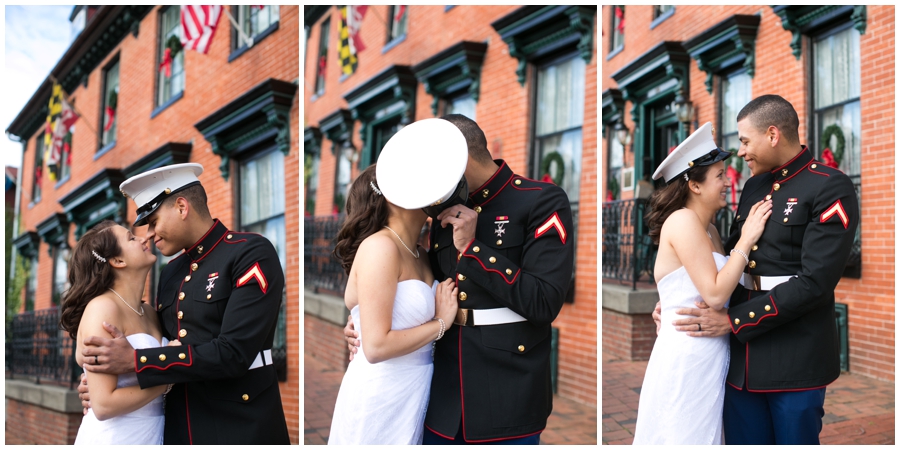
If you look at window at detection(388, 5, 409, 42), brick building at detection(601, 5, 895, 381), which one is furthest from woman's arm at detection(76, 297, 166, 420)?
window at detection(388, 5, 409, 42)

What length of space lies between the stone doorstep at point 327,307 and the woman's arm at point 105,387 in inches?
133

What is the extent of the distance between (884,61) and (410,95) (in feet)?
12.8

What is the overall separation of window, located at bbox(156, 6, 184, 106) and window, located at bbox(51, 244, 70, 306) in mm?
1719

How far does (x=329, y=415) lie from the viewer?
18.7 ft

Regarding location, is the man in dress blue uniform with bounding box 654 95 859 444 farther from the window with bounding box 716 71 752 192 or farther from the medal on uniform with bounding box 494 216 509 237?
the window with bounding box 716 71 752 192

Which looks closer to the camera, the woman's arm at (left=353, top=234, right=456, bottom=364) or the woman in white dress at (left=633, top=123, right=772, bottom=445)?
the woman's arm at (left=353, top=234, right=456, bottom=364)

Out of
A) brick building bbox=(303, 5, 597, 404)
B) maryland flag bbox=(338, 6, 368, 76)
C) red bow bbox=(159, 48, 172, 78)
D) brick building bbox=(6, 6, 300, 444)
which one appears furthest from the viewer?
red bow bbox=(159, 48, 172, 78)

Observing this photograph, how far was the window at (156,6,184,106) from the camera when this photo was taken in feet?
19.7

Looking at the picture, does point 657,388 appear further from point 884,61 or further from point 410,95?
point 410,95

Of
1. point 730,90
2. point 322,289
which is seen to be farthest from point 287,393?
point 730,90

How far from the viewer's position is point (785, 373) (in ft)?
9.06

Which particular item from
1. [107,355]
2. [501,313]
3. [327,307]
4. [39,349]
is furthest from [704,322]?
[39,349]

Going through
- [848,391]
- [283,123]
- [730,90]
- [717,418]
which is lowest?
[848,391]

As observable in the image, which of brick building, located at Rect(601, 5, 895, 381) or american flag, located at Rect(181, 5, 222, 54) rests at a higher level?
american flag, located at Rect(181, 5, 222, 54)
